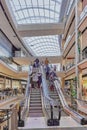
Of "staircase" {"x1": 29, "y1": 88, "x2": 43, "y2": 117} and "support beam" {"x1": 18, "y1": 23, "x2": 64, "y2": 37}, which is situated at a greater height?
"support beam" {"x1": 18, "y1": 23, "x2": 64, "y2": 37}

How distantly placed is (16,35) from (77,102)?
16535mm

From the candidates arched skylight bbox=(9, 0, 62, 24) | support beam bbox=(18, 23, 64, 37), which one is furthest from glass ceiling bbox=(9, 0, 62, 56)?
support beam bbox=(18, 23, 64, 37)

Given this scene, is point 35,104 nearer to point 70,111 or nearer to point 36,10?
point 70,111

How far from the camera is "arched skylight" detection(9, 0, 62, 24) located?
92.0ft

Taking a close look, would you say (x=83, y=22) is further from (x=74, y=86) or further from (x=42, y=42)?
(x=42, y=42)

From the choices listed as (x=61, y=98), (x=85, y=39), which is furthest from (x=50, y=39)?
(x=61, y=98)

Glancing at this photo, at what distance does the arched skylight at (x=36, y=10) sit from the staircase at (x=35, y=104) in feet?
48.5

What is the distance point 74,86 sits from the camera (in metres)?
19.2

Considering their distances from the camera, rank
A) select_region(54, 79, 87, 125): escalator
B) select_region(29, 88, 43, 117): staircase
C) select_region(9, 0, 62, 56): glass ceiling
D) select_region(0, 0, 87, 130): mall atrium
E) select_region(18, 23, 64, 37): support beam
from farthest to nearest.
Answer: select_region(9, 0, 62, 56): glass ceiling
select_region(18, 23, 64, 37): support beam
select_region(29, 88, 43, 117): staircase
select_region(0, 0, 87, 130): mall atrium
select_region(54, 79, 87, 125): escalator

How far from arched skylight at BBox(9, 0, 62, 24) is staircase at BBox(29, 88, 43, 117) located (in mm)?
14778

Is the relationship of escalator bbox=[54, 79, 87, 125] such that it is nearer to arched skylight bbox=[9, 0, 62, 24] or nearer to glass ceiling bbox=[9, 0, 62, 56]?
glass ceiling bbox=[9, 0, 62, 56]

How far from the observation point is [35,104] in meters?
12.5

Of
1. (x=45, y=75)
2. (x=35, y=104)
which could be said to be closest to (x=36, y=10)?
(x=45, y=75)

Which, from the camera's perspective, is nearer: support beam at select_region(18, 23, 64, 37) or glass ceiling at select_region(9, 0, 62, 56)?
support beam at select_region(18, 23, 64, 37)
